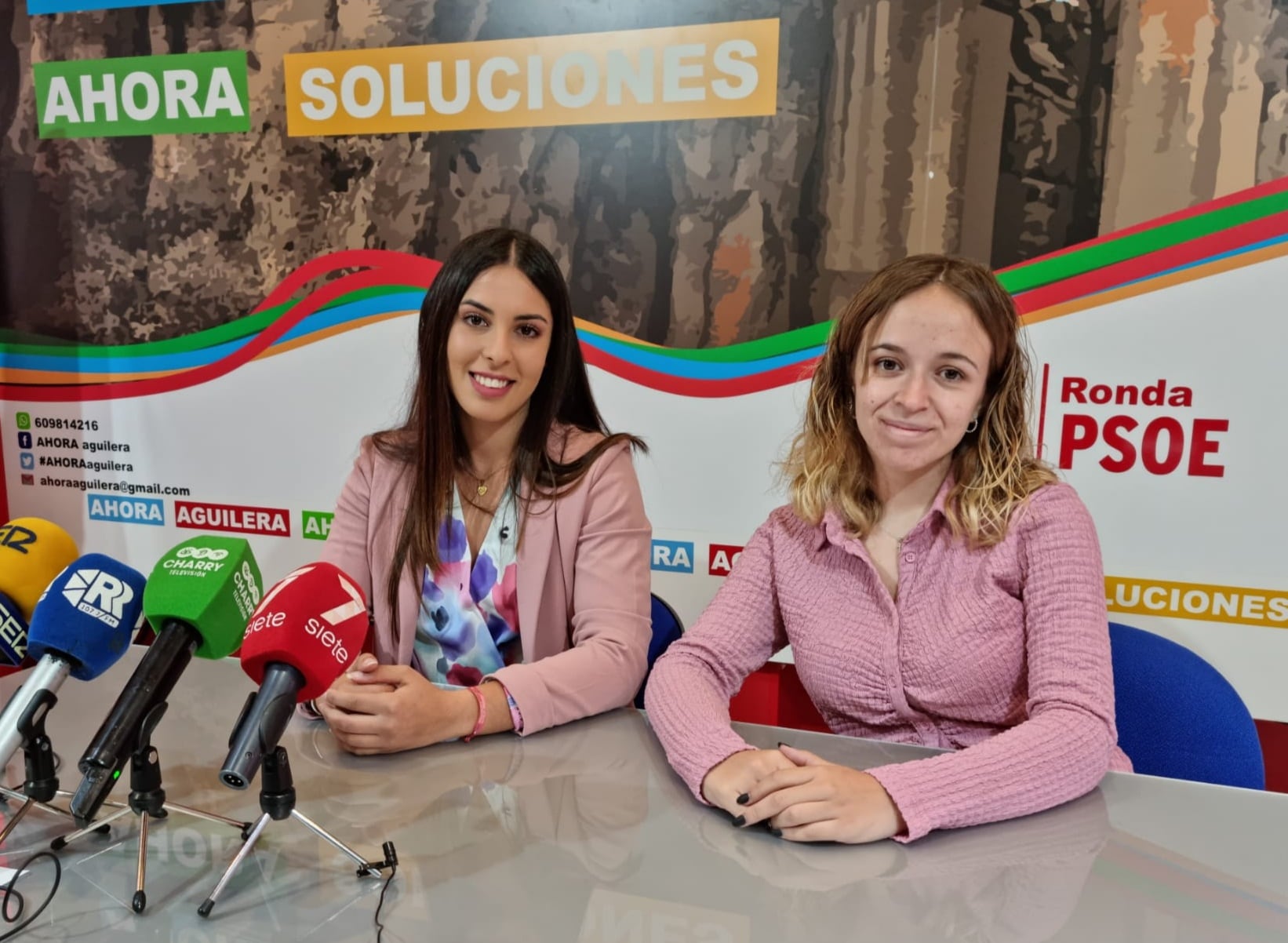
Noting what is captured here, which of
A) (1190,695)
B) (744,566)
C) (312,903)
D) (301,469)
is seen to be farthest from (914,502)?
(301,469)

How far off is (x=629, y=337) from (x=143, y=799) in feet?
5.49

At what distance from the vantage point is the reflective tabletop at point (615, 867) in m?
0.86

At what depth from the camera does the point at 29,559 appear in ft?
3.61

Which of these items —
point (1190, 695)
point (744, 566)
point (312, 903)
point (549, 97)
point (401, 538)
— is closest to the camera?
point (312, 903)

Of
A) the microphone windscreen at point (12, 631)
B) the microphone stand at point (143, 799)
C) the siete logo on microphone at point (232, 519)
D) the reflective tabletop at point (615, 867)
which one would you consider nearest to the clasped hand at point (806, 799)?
the reflective tabletop at point (615, 867)

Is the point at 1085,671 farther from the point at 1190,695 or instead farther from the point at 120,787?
the point at 120,787

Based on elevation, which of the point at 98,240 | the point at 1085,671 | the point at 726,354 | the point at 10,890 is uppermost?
the point at 98,240

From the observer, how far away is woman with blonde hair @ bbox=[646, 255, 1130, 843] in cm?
121

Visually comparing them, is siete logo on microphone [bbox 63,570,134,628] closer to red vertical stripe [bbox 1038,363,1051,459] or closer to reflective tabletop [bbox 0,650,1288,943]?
reflective tabletop [bbox 0,650,1288,943]

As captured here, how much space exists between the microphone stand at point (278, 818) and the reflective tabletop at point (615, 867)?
0.01 metres

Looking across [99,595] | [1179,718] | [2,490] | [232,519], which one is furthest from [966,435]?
[2,490]

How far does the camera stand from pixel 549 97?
231 cm

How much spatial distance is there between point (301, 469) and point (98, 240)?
0.91 meters

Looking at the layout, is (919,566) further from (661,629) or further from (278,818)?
(278,818)
